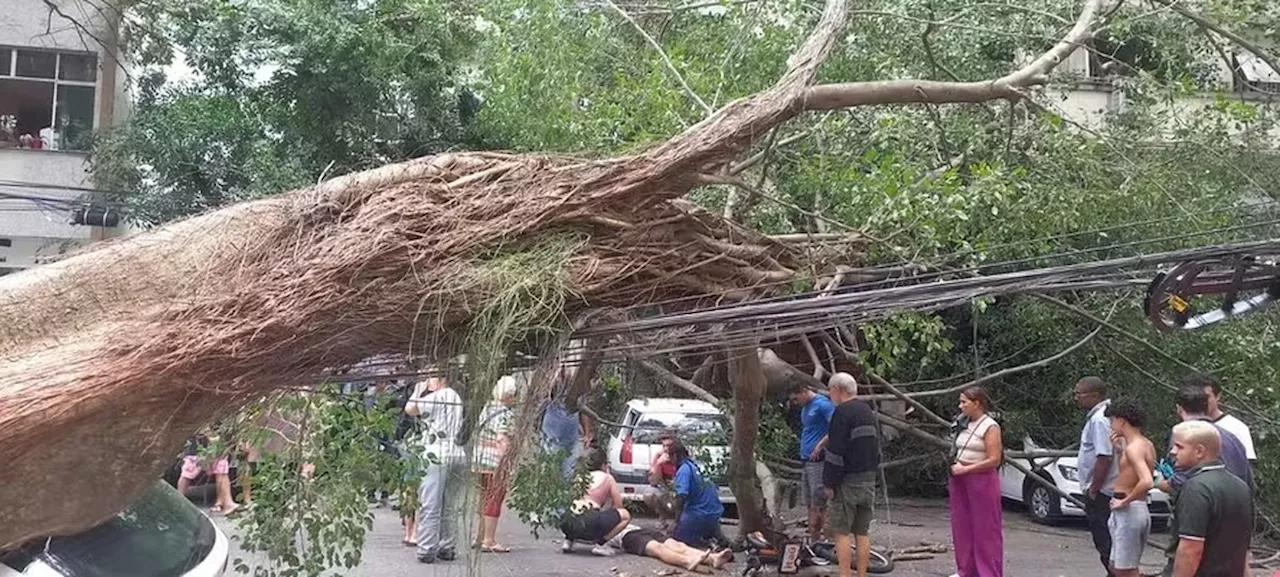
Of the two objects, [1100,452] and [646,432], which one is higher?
[646,432]

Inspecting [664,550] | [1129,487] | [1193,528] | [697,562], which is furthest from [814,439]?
[1193,528]

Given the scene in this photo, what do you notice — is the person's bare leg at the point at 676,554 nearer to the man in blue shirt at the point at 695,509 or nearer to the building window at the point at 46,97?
the man in blue shirt at the point at 695,509

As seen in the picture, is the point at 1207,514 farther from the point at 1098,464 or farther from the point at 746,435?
the point at 746,435

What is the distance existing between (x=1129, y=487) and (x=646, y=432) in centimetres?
610

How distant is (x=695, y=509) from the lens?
10.7 metres

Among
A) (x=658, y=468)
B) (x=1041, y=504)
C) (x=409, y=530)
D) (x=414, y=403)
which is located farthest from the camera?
(x=1041, y=504)

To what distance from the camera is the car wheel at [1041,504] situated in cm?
1407

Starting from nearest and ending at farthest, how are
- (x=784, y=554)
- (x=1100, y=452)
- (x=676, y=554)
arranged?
(x=1100, y=452)
(x=784, y=554)
(x=676, y=554)

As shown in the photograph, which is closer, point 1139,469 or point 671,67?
point 1139,469

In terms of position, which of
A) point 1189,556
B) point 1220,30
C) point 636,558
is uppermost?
point 1220,30

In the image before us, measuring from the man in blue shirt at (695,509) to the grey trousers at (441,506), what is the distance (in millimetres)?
2255

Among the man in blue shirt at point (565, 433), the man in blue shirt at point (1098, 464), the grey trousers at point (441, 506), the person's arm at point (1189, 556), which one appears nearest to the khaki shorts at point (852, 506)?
the man in blue shirt at point (1098, 464)

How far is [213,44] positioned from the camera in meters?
15.4

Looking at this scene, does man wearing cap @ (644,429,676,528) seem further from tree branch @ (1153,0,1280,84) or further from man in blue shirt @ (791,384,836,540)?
tree branch @ (1153,0,1280,84)
